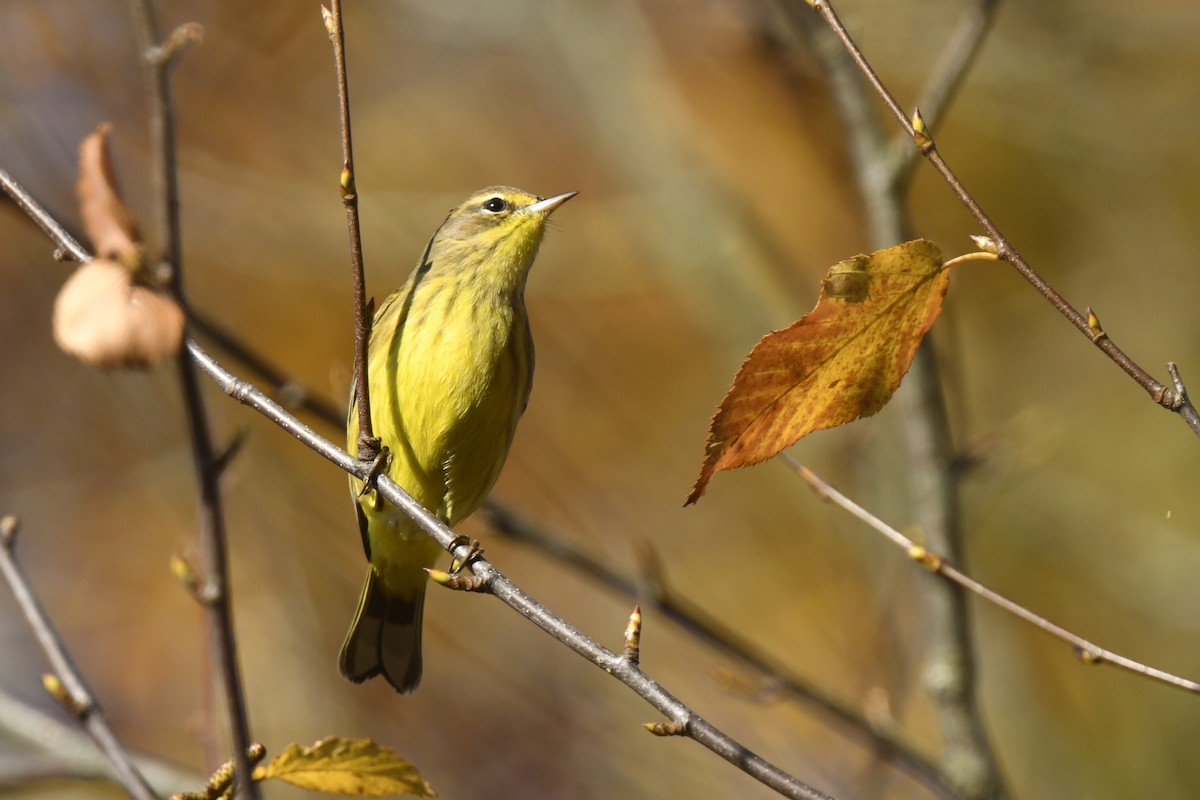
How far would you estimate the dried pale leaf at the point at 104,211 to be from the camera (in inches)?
78.3

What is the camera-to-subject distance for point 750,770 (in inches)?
96.3

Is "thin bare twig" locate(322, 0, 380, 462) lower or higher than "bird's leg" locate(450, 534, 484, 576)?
higher

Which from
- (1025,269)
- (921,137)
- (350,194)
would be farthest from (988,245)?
(350,194)

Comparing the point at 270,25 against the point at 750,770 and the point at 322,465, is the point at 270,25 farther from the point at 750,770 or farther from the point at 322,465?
the point at 750,770

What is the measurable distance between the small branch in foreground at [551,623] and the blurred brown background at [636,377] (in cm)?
277

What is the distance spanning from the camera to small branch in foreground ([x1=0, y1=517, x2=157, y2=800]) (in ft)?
8.40

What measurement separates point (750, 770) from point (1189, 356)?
26.9 ft

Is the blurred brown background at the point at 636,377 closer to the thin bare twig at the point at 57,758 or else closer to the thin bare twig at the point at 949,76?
the thin bare twig at the point at 57,758

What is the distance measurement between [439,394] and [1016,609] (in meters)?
2.28

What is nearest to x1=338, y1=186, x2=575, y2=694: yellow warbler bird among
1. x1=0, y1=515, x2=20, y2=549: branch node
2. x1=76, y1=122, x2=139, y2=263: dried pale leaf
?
x1=0, y1=515, x2=20, y2=549: branch node

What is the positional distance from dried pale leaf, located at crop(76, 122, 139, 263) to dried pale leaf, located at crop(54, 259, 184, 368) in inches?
1.5

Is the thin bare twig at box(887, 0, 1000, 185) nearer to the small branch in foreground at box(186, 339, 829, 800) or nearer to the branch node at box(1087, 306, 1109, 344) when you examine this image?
the branch node at box(1087, 306, 1109, 344)

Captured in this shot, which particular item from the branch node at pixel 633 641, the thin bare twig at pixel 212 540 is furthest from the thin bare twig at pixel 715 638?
the thin bare twig at pixel 212 540

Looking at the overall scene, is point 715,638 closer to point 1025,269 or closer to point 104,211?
point 1025,269
